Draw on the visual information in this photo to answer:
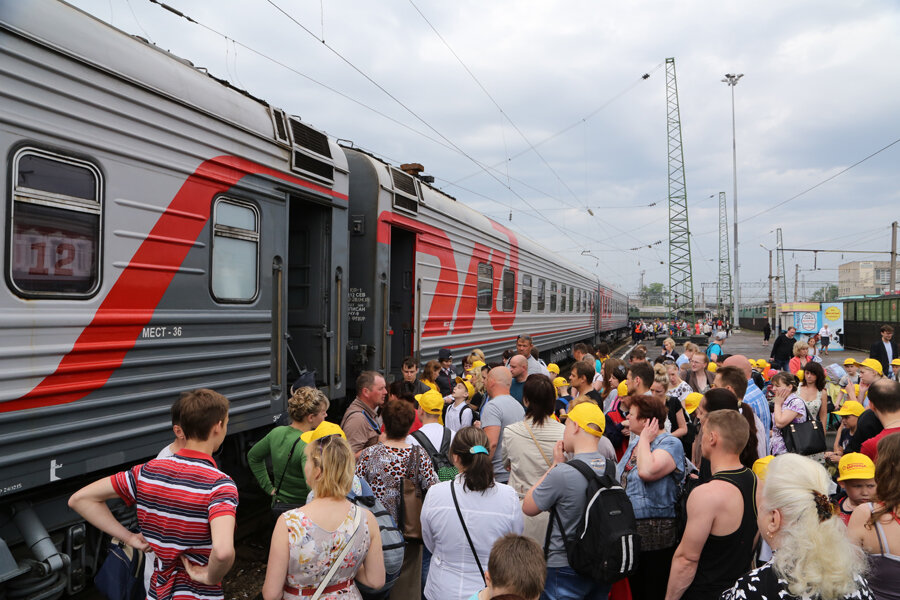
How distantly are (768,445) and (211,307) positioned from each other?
4.67m

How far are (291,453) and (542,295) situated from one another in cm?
1316

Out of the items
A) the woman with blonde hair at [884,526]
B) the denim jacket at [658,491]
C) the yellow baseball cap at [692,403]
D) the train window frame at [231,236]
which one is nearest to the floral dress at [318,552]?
the denim jacket at [658,491]

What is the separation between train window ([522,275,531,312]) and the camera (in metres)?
14.5

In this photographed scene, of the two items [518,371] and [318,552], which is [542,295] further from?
[318,552]

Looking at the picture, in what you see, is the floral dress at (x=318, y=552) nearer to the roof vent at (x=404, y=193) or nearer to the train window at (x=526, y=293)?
the roof vent at (x=404, y=193)

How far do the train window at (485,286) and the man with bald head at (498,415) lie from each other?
6.50 meters

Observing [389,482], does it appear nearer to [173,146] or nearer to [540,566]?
[540,566]

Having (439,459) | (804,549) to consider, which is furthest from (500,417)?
(804,549)

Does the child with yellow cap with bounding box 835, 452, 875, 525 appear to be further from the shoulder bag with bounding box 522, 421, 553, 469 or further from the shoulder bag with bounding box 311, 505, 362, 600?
the shoulder bag with bounding box 311, 505, 362, 600

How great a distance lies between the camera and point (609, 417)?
5250 millimetres

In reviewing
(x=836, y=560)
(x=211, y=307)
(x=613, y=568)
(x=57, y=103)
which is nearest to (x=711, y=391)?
(x=613, y=568)

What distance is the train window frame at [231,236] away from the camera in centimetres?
488

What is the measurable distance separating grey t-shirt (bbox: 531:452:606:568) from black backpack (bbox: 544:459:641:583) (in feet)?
0.10

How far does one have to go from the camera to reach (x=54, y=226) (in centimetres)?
370
